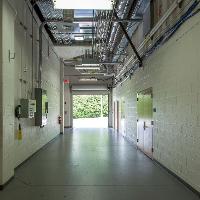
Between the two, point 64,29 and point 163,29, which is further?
point 64,29

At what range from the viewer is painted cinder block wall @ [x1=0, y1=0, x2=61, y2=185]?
475cm

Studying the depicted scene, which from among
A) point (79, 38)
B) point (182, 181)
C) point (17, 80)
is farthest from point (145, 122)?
point (79, 38)

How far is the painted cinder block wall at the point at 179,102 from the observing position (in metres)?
4.27

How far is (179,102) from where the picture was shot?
500cm

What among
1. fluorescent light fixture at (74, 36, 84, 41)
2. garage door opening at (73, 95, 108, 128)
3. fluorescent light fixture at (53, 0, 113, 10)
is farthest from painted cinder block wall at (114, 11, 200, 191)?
garage door opening at (73, 95, 108, 128)

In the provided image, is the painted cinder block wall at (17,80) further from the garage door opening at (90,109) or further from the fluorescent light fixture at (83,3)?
the garage door opening at (90,109)

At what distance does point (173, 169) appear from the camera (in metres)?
5.39

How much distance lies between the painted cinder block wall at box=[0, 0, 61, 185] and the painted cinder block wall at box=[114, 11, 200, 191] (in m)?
2.86

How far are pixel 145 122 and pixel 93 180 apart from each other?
3.28 meters

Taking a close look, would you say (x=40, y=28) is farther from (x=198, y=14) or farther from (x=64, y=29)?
(x=198, y=14)

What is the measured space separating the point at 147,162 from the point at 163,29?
298cm

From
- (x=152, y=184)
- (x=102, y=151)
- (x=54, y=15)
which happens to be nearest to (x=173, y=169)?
(x=152, y=184)

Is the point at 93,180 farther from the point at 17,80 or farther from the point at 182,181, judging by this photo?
the point at 17,80

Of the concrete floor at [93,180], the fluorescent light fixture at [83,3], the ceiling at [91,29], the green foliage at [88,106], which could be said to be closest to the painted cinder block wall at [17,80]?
the concrete floor at [93,180]
